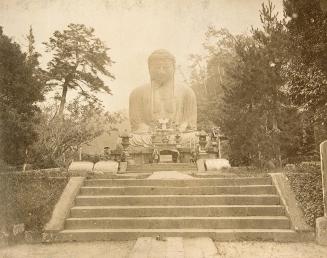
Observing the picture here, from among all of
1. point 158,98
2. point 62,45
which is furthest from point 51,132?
point 158,98

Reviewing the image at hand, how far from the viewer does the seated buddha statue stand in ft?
53.3

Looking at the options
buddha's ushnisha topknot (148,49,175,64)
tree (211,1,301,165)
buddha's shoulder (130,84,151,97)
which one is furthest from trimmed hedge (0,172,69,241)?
buddha's ushnisha topknot (148,49,175,64)

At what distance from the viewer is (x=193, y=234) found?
709 centimetres

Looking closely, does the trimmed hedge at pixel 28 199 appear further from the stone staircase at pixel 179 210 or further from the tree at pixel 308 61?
the tree at pixel 308 61

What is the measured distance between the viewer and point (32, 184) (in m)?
8.80

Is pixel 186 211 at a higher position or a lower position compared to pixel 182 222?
higher

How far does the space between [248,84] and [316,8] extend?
317 cm

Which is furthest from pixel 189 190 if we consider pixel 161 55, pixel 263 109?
pixel 161 55

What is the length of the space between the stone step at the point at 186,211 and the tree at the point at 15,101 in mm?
4240

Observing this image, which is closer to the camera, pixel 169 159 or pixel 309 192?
pixel 309 192

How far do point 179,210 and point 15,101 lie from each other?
621 centimetres

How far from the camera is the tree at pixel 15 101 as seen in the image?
10992 mm

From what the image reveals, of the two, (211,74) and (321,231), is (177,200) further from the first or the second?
(211,74)

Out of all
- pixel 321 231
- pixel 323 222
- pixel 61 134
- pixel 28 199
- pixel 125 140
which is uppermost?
pixel 61 134
